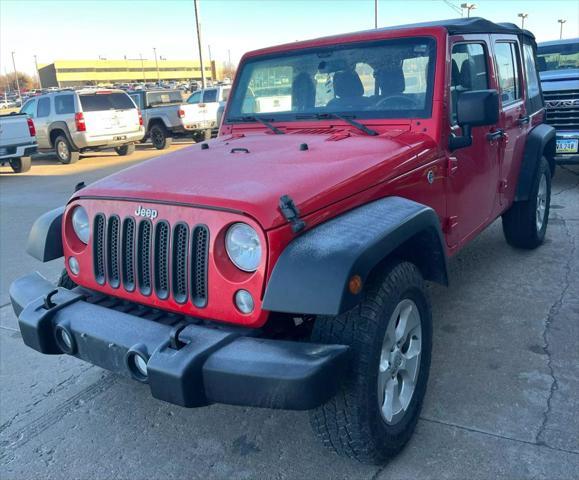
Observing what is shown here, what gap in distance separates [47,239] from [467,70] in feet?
9.31

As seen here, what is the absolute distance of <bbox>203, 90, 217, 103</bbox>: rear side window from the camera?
59.3ft

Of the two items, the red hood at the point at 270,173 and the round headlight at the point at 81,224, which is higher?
the red hood at the point at 270,173

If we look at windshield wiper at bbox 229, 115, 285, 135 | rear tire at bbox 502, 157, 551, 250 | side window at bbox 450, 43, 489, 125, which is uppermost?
side window at bbox 450, 43, 489, 125

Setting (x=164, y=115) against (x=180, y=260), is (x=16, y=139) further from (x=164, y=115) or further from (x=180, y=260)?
(x=180, y=260)

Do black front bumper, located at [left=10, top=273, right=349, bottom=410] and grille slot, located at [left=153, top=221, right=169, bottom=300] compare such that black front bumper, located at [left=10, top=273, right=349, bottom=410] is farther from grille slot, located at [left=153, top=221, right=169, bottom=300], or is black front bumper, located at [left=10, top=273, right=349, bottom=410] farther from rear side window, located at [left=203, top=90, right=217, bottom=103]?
rear side window, located at [left=203, top=90, right=217, bottom=103]

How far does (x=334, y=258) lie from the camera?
2.11 metres

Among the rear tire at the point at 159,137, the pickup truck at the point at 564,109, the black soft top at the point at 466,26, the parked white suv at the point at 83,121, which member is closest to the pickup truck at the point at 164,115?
the rear tire at the point at 159,137

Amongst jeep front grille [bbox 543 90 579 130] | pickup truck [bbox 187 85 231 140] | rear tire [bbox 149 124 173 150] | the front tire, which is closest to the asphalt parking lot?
the front tire

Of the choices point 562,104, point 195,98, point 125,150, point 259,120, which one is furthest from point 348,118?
point 195,98

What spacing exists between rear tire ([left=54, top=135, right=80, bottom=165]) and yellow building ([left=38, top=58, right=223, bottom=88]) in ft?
255

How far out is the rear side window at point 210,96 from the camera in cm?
1808

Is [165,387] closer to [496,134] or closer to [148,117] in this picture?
[496,134]

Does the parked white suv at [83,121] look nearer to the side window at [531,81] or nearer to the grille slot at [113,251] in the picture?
the side window at [531,81]

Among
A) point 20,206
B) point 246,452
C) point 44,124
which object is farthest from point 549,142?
point 44,124
